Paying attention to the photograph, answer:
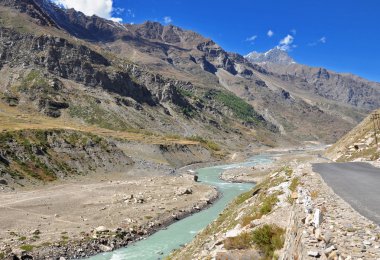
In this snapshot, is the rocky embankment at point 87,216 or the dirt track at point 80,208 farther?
the dirt track at point 80,208

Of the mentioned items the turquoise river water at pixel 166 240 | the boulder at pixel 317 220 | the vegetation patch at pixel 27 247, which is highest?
the boulder at pixel 317 220

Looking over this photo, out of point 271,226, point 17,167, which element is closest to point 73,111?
point 17,167

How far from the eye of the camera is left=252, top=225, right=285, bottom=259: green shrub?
1747 centimetres

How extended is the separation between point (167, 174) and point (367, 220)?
10939cm

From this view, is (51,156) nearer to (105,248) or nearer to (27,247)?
Answer: (27,247)

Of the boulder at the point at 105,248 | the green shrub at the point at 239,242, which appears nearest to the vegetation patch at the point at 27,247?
the boulder at the point at 105,248

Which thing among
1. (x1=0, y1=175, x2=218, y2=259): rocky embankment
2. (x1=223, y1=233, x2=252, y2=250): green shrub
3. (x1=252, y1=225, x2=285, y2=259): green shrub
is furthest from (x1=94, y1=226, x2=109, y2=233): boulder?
(x1=252, y1=225, x2=285, y2=259): green shrub

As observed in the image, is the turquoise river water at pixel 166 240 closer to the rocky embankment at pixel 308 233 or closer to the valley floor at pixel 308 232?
the valley floor at pixel 308 232

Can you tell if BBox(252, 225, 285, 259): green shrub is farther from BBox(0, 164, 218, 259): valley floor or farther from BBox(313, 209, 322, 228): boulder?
BBox(0, 164, 218, 259): valley floor

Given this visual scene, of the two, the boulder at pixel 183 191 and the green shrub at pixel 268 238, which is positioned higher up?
the green shrub at pixel 268 238

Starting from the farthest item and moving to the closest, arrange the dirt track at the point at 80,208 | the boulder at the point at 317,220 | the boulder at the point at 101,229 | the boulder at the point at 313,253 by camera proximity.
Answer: the boulder at the point at 101,229
the dirt track at the point at 80,208
the boulder at the point at 317,220
the boulder at the point at 313,253

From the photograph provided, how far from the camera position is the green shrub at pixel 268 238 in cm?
1747

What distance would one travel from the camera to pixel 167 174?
12106cm

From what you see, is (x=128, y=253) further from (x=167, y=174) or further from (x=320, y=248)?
(x=167, y=174)
